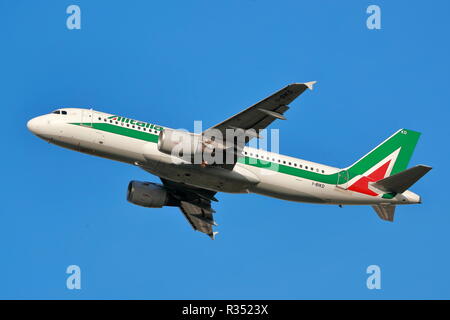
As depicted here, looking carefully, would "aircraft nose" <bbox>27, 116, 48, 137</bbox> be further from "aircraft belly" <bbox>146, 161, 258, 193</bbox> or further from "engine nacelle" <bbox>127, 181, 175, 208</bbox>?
"engine nacelle" <bbox>127, 181, 175, 208</bbox>

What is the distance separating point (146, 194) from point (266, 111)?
13.7 meters

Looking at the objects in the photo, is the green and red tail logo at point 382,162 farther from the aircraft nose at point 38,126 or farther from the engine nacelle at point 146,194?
the aircraft nose at point 38,126

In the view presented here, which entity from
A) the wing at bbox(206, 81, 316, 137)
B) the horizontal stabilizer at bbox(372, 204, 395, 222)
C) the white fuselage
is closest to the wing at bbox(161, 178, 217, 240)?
the white fuselage

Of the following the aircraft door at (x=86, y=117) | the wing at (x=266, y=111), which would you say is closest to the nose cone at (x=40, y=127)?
the aircraft door at (x=86, y=117)

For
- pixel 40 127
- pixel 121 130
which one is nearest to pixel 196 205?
pixel 121 130

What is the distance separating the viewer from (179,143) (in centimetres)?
4278

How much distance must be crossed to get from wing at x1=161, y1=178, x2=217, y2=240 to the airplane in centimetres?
537

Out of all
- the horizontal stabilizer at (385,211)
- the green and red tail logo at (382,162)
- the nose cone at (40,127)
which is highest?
the nose cone at (40,127)

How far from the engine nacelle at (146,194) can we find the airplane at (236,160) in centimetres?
443

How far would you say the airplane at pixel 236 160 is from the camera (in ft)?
141

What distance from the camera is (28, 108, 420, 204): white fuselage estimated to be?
1736 inches

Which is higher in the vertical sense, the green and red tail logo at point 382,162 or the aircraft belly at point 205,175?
the green and red tail logo at point 382,162

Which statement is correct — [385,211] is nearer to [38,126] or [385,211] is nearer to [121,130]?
[121,130]

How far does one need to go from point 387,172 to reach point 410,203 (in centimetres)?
315
